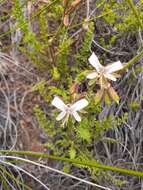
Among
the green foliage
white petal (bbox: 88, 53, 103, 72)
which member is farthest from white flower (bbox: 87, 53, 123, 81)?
the green foliage

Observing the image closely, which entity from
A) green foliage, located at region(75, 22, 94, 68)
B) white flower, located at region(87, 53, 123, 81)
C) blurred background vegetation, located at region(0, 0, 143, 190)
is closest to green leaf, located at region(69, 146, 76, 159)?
blurred background vegetation, located at region(0, 0, 143, 190)

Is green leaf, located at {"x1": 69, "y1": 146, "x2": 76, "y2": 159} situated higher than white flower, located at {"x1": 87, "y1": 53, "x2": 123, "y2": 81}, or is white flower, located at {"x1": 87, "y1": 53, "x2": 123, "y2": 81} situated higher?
white flower, located at {"x1": 87, "y1": 53, "x2": 123, "y2": 81}

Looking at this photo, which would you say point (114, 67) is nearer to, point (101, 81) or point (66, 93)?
point (101, 81)

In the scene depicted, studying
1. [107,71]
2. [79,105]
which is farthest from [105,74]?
[79,105]

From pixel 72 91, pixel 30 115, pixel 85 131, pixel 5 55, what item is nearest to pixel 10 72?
pixel 5 55

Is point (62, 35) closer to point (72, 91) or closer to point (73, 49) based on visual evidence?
point (73, 49)

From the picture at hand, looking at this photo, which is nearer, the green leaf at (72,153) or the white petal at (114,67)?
the white petal at (114,67)

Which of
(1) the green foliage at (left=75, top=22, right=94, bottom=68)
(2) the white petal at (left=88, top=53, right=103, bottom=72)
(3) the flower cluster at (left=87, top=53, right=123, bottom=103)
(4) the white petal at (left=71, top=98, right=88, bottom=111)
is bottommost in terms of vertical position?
(4) the white petal at (left=71, top=98, right=88, bottom=111)

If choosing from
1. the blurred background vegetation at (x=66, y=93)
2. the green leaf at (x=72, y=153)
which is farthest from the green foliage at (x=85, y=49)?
the green leaf at (x=72, y=153)

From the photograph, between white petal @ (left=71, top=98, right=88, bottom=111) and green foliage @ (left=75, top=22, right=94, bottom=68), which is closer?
white petal @ (left=71, top=98, right=88, bottom=111)

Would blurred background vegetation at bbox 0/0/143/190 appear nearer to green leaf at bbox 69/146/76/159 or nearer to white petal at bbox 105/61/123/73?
green leaf at bbox 69/146/76/159

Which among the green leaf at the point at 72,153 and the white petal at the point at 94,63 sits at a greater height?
the white petal at the point at 94,63

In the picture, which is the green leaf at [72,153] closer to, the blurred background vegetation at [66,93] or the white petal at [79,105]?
the blurred background vegetation at [66,93]
